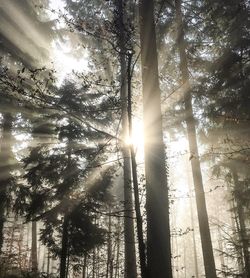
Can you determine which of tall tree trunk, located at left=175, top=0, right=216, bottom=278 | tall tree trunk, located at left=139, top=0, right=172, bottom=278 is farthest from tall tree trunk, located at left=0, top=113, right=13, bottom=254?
tall tree trunk, located at left=139, top=0, right=172, bottom=278

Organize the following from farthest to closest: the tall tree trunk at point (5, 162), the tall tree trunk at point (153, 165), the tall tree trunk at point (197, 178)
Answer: the tall tree trunk at point (5, 162) → the tall tree trunk at point (197, 178) → the tall tree trunk at point (153, 165)

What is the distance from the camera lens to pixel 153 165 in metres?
5.91

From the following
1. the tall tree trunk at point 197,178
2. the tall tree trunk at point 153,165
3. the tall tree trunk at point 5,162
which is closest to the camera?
the tall tree trunk at point 153,165

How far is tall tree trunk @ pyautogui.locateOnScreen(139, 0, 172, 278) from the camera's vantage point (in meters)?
5.33

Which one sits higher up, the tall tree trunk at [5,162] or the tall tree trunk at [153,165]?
the tall tree trunk at [5,162]

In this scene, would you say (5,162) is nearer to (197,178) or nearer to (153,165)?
(197,178)

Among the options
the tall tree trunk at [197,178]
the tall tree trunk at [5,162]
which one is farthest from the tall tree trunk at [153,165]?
the tall tree trunk at [5,162]

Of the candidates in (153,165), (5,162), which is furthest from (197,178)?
(5,162)

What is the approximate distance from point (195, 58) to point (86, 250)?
8911 millimetres

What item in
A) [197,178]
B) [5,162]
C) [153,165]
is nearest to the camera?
[153,165]

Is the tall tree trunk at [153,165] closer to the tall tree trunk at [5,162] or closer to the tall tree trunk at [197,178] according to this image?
the tall tree trunk at [197,178]

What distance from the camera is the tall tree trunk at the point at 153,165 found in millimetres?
5328

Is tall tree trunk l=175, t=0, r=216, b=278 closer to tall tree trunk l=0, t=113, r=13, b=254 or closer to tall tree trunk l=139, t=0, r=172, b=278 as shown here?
tall tree trunk l=139, t=0, r=172, b=278

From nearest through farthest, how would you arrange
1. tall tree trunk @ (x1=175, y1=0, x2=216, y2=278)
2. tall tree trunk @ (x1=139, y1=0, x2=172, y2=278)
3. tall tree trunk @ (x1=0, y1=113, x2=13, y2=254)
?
tall tree trunk @ (x1=139, y1=0, x2=172, y2=278)
tall tree trunk @ (x1=175, y1=0, x2=216, y2=278)
tall tree trunk @ (x1=0, y1=113, x2=13, y2=254)
